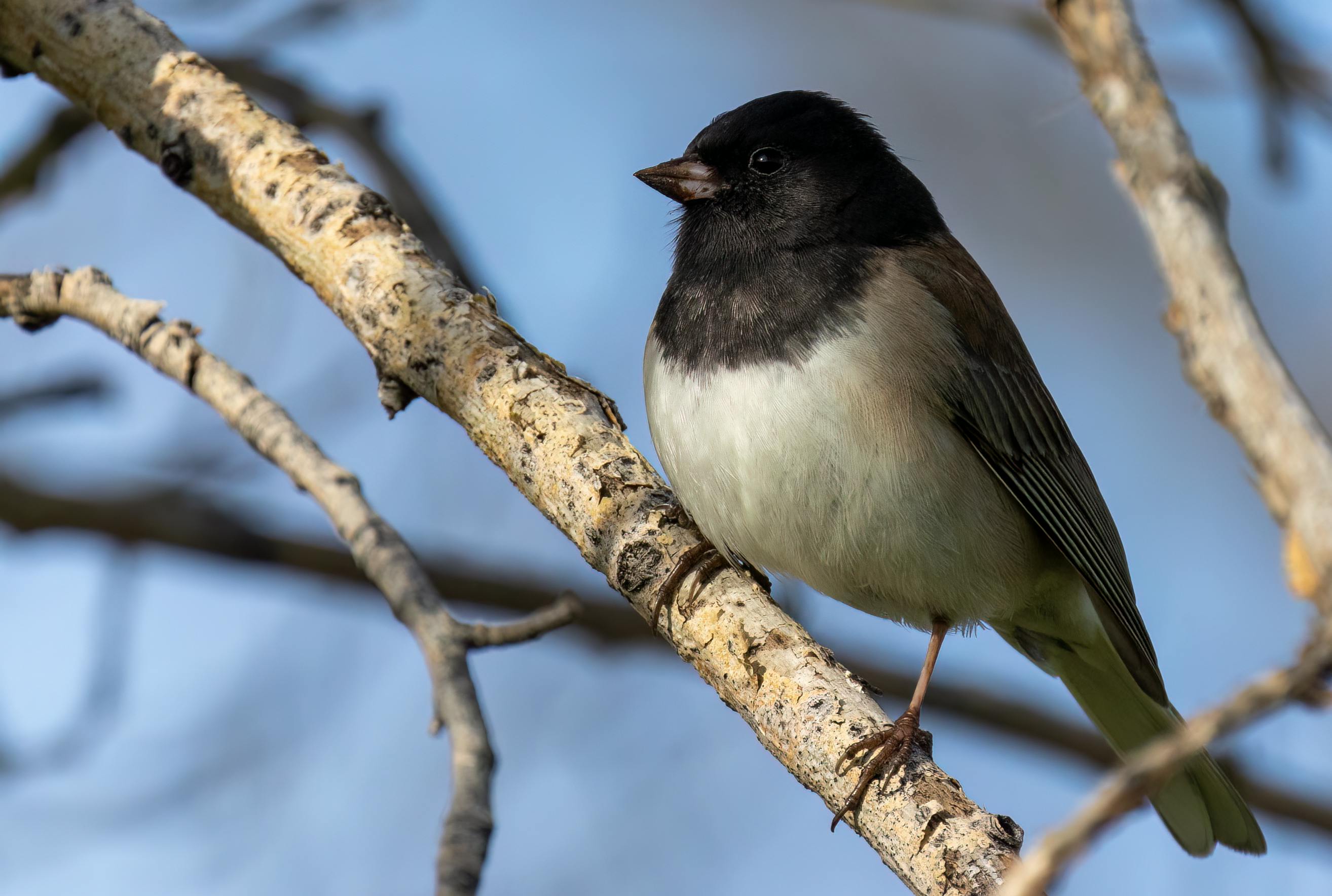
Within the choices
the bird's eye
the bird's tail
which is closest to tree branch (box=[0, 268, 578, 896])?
the bird's eye

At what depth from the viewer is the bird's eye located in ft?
11.3

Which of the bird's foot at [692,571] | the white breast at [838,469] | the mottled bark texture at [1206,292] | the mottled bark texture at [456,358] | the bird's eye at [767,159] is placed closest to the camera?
the mottled bark texture at [1206,292]

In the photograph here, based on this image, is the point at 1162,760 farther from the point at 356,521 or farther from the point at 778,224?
the point at 778,224

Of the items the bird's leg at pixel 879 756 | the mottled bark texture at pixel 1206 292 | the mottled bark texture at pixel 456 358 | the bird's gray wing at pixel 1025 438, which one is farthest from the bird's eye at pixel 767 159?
the mottled bark texture at pixel 1206 292

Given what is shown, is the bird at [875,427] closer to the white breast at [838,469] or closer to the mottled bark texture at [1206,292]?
the white breast at [838,469]

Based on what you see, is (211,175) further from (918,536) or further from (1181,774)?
(1181,774)

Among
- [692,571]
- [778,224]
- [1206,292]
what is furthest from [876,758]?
[778,224]

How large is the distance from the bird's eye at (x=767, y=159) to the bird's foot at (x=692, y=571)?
1190mm

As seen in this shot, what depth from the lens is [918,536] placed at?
9.57ft

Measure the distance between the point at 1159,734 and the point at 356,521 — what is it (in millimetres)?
2664

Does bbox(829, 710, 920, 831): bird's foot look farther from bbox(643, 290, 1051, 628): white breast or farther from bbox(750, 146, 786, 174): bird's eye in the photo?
bbox(750, 146, 786, 174): bird's eye

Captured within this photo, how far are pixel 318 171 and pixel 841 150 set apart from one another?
1486 mm

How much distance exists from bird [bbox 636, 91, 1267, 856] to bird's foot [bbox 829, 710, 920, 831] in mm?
198

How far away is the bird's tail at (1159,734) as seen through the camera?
3.30 metres
